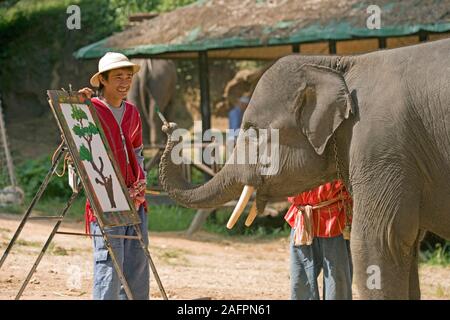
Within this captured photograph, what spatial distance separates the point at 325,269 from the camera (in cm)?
779

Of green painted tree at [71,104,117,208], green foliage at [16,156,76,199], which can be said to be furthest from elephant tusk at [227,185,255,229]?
green foliage at [16,156,76,199]

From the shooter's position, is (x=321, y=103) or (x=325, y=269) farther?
(x=325, y=269)

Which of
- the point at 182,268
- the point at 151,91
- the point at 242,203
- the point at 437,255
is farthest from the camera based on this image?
the point at 151,91

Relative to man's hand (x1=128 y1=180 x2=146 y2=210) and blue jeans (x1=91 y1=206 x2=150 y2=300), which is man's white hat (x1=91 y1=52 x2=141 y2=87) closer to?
man's hand (x1=128 y1=180 x2=146 y2=210)

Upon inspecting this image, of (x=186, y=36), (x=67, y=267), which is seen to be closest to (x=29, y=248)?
(x=67, y=267)

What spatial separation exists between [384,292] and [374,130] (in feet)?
3.30

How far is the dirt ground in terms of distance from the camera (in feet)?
32.8

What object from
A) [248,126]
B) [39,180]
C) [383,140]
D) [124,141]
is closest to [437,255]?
[248,126]

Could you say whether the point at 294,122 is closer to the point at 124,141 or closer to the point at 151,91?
the point at 124,141

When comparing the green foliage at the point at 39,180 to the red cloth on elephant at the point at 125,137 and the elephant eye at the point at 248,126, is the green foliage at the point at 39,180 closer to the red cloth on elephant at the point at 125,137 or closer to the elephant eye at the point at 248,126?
the red cloth on elephant at the point at 125,137

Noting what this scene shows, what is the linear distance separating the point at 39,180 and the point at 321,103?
38.2ft

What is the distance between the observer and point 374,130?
673cm

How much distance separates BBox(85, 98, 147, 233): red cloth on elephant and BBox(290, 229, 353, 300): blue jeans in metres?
1.37

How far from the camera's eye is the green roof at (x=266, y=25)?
13.4 meters
